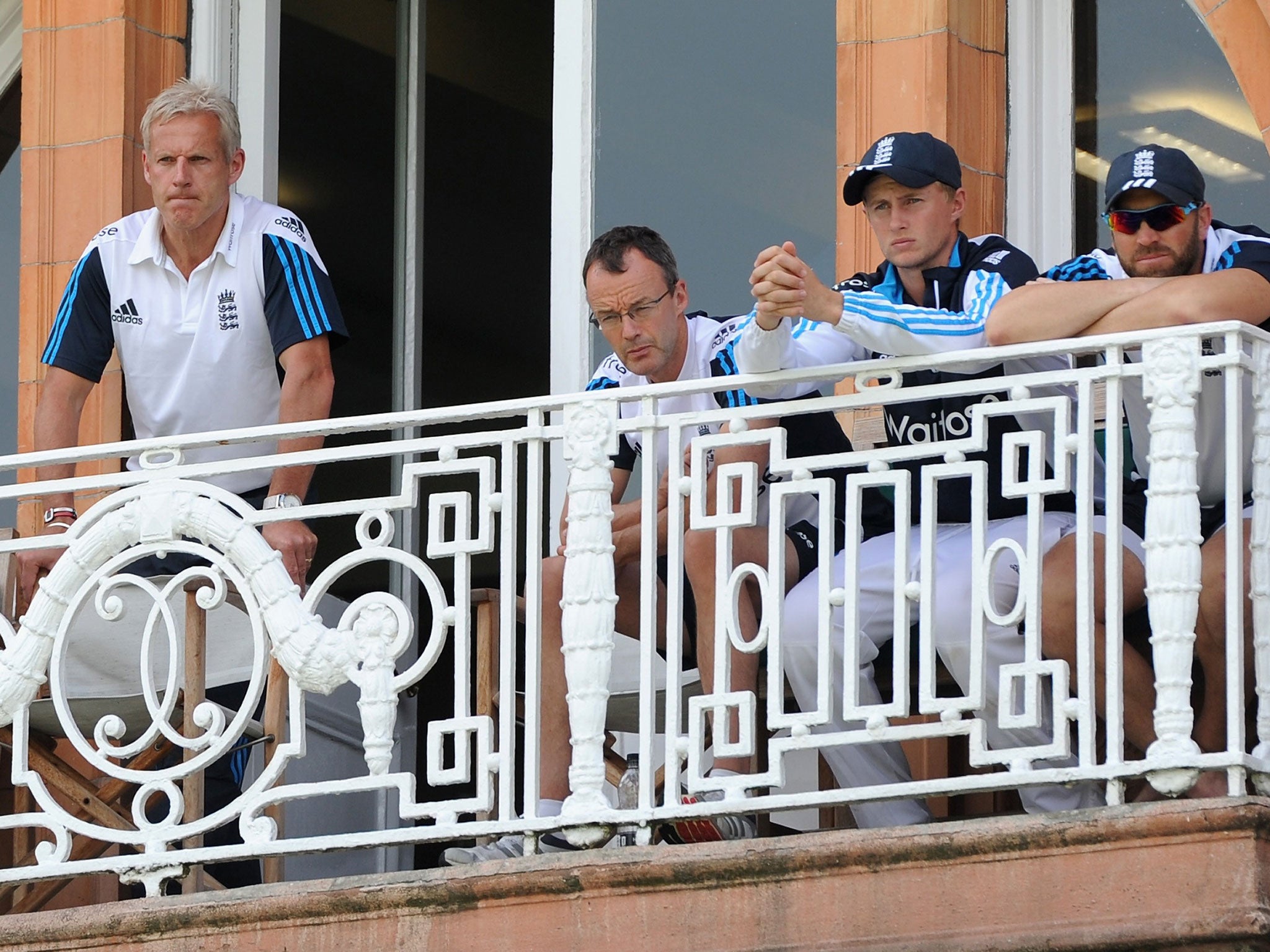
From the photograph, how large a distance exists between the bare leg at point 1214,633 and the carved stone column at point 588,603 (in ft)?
4.17

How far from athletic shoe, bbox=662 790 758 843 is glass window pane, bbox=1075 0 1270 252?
8.16 feet

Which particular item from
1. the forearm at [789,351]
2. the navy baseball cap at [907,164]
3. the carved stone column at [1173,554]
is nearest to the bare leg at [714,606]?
the forearm at [789,351]

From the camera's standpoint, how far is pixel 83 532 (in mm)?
5832

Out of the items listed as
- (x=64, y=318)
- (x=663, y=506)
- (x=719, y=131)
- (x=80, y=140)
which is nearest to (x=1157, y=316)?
(x=663, y=506)

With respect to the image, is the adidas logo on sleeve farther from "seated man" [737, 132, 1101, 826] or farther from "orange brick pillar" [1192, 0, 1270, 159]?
"orange brick pillar" [1192, 0, 1270, 159]

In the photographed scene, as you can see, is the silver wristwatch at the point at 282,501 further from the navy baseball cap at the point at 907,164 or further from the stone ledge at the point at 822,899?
the navy baseball cap at the point at 907,164

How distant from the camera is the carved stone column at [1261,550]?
486 centimetres

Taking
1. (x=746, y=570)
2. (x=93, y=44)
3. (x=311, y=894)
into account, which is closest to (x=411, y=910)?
(x=311, y=894)

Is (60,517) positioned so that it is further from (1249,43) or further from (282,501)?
(1249,43)

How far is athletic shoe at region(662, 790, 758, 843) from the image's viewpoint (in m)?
5.24

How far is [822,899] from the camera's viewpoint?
4902mm

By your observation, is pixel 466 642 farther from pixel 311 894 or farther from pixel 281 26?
pixel 281 26

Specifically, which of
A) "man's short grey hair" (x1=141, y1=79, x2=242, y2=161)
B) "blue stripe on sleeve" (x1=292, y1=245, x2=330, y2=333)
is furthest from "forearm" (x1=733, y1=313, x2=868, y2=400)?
"man's short grey hair" (x1=141, y1=79, x2=242, y2=161)

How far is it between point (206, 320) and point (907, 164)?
215 cm
